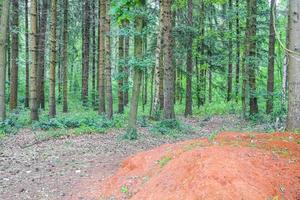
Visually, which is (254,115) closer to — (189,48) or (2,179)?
(189,48)

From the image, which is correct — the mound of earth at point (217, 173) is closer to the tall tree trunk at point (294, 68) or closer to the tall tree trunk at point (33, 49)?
the tall tree trunk at point (294, 68)

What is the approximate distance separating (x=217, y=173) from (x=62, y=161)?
572 cm

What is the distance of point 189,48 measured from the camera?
21625 mm

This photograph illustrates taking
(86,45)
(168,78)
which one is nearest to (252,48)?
(168,78)

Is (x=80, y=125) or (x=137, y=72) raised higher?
(x=137, y=72)

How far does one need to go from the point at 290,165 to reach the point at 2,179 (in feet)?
20.6

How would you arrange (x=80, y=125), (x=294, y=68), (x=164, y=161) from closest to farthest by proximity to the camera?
(x=164, y=161) → (x=294, y=68) → (x=80, y=125)

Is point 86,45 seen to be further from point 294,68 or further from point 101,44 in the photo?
point 294,68

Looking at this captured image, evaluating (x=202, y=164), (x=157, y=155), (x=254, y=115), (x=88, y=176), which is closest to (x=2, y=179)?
(x=88, y=176)

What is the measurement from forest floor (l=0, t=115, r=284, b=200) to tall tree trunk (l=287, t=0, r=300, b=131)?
4183 mm

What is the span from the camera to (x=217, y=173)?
6.09 metres

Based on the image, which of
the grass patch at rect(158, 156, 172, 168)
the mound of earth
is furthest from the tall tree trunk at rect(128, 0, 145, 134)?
the grass patch at rect(158, 156, 172, 168)

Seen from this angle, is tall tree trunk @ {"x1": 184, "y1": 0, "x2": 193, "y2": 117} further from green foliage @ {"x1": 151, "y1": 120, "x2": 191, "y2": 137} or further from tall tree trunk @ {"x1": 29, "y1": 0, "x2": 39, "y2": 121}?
tall tree trunk @ {"x1": 29, "y1": 0, "x2": 39, "y2": 121}

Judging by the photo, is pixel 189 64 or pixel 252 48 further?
pixel 189 64
